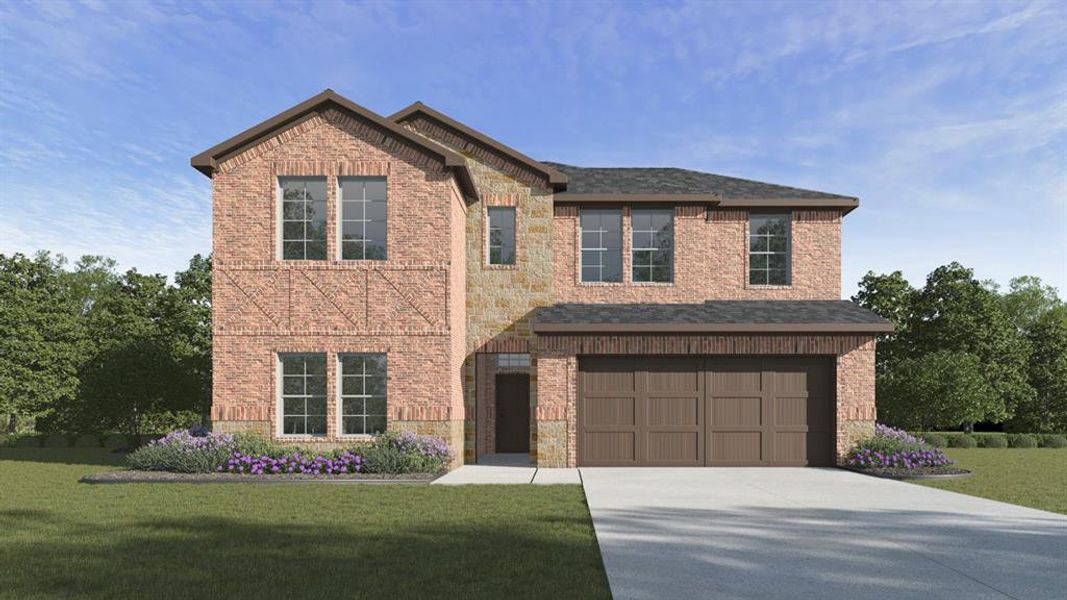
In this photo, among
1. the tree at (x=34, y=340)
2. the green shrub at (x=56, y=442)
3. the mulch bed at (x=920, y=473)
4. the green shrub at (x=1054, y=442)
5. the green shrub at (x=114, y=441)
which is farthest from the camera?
the green shrub at (x=1054, y=442)

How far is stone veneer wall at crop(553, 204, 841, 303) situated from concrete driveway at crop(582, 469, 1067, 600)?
7.09 m

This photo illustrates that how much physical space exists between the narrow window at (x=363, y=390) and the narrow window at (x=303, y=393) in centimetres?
45

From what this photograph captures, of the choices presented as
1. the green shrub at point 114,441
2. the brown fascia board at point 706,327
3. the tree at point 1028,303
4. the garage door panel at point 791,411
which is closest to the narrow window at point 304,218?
the brown fascia board at point 706,327

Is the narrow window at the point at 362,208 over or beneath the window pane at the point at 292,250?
over

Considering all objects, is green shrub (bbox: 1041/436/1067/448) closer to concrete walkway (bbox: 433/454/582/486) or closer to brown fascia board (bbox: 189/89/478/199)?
concrete walkway (bbox: 433/454/582/486)

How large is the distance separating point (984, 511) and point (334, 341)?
43.5ft

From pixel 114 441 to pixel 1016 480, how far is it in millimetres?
30392

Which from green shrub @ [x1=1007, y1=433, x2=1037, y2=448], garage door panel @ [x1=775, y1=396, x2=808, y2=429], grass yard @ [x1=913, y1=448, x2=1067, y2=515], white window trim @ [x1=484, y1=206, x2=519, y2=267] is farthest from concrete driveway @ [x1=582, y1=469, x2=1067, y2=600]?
green shrub @ [x1=1007, y1=433, x2=1037, y2=448]

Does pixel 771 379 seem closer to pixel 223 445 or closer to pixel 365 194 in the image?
pixel 365 194

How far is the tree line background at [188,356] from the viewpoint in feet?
85.4

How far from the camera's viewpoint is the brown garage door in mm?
19328

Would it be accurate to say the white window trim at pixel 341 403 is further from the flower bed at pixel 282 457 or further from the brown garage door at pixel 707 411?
the brown garage door at pixel 707 411

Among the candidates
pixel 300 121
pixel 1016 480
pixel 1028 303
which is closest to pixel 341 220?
pixel 300 121

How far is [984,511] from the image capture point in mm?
12266
